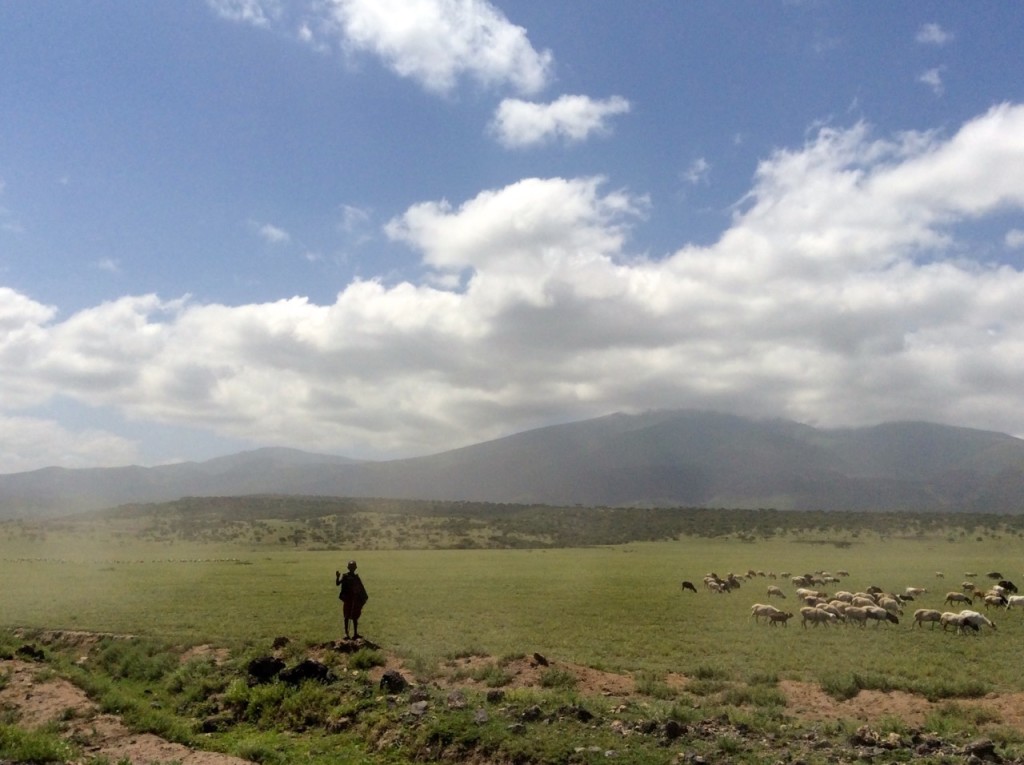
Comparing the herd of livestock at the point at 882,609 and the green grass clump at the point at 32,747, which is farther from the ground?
the green grass clump at the point at 32,747

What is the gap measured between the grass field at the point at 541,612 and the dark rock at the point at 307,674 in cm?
282

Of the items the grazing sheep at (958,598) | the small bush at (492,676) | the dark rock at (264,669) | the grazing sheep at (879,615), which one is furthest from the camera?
the grazing sheep at (958,598)

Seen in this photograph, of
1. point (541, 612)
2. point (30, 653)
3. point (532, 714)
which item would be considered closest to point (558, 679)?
point (532, 714)

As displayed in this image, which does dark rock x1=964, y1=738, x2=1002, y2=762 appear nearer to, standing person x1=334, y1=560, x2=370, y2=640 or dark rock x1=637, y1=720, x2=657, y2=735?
dark rock x1=637, y1=720, x2=657, y2=735

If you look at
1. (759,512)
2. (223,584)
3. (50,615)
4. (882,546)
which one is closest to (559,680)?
(50,615)

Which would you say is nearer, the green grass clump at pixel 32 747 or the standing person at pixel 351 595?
the green grass clump at pixel 32 747

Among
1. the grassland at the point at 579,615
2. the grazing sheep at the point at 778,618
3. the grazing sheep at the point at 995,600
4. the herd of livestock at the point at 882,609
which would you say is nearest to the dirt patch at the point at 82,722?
the grassland at the point at 579,615

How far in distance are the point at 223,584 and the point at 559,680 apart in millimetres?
32389

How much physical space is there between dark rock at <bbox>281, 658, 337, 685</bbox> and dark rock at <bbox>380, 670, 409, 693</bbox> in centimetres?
139

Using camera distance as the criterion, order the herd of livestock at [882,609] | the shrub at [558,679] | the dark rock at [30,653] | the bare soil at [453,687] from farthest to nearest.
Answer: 1. the herd of livestock at [882,609]
2. the dark rock at [30,653]
3. the shrub at [558,679]
4. the bare soil at [453,687]

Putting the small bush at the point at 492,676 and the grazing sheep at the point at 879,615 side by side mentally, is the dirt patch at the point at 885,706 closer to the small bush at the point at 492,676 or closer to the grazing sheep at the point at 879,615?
the small bush at the point at 492,676

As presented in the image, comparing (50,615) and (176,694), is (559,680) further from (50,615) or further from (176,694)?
(50,615)

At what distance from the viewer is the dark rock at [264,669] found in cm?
1769

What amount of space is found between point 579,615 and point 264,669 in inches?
612
